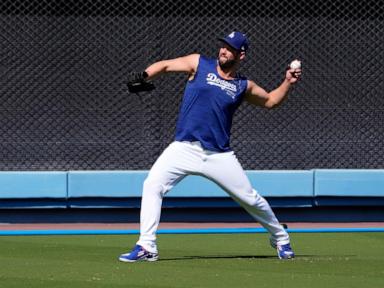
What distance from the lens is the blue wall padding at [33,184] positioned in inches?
526

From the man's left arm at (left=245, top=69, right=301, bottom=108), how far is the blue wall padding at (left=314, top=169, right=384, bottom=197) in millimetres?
4724

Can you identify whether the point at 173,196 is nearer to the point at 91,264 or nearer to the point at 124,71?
the point at 124,71

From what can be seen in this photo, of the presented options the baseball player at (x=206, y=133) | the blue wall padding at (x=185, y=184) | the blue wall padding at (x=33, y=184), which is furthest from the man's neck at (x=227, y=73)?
the blue wall padding at (x=33, y=184)

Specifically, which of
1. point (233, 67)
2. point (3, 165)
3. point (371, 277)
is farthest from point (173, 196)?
point (371, 277)

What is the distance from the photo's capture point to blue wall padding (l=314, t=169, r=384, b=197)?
1380 cm

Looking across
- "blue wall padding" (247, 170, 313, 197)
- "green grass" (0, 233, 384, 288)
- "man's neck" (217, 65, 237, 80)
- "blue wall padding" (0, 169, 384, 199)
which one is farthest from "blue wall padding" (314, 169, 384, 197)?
"man's neck" (217, 65, 237, 80)

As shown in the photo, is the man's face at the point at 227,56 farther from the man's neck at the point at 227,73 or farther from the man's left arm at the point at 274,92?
the man's left arm at the point at 274,92

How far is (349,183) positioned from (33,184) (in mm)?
3891

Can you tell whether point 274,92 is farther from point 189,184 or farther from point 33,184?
point 33,184

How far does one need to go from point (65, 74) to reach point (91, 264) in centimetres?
555

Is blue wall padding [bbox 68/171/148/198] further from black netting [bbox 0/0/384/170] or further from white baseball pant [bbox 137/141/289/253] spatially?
white baseball pant [bbox 137/141/289/253]

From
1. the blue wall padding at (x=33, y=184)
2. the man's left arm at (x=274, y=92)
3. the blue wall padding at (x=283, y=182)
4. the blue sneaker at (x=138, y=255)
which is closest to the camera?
the blue sneaker at (x=138, y=255)

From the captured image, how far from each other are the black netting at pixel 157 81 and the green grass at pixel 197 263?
253 cm

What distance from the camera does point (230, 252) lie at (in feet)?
32.5
